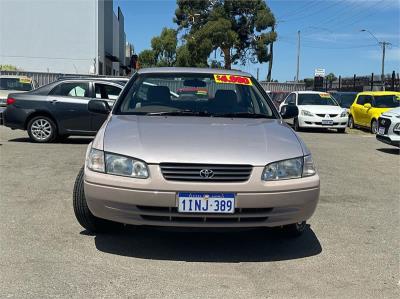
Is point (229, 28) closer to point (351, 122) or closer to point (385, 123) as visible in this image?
point (351, 122)

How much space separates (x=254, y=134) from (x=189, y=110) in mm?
994

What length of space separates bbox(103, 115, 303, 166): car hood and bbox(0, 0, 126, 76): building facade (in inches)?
1172

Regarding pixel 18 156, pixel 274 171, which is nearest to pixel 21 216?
pixel 274 171

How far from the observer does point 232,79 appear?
597 centimetres

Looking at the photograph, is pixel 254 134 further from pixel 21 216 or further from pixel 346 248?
pixel 21 216

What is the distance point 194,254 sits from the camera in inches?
178

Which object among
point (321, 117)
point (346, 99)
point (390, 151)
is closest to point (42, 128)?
point (390, 151)

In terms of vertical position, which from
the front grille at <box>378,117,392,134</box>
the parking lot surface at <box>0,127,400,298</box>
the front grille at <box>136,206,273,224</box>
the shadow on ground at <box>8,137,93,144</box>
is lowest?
the parking lot surface at <box>0,127,400,298</box>

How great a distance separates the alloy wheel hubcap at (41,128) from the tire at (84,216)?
7597mm

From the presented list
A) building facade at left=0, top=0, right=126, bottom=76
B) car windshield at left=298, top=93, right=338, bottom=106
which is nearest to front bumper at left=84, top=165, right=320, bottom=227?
car windshield at left=298, top=93, right=338, bottom=106

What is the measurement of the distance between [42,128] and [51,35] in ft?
77.6

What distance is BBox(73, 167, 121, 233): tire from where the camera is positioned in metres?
4.74

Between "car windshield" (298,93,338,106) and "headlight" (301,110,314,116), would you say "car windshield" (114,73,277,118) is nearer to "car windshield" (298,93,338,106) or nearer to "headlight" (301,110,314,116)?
"headlight" (301,110,314,116)

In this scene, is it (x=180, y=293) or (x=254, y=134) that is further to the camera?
(x=254, y=134)
